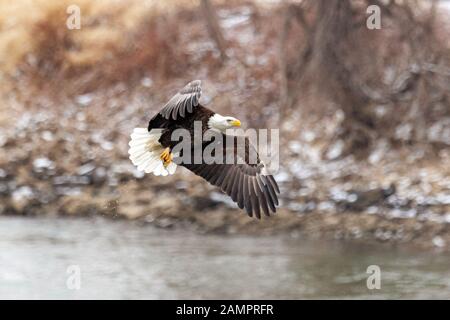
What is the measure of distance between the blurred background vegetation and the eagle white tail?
719 cm

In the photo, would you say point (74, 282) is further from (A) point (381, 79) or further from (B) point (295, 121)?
(A) point (381, 79)

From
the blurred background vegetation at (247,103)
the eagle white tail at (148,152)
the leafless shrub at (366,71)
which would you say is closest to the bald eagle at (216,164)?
the eagle white tail at (148,152)

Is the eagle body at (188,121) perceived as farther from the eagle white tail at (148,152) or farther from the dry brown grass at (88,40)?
the dry brown grass at (88,40)

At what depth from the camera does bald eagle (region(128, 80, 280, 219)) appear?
288 inches

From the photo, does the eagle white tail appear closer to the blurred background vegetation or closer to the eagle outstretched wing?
the eagle outstretched wing

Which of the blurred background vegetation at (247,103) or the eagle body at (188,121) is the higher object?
the blurred background vegetation at (247,103)

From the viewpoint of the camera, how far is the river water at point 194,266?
40.2 feet

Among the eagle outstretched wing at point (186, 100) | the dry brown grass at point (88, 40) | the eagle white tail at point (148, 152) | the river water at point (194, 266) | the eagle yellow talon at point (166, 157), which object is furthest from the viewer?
the dry brown grass at point (88, 40)

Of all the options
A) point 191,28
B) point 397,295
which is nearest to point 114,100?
point 191,28

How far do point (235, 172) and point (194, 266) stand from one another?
563cm

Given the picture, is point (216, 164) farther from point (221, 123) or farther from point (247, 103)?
point (247, 103)

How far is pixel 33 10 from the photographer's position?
17359 millimetres

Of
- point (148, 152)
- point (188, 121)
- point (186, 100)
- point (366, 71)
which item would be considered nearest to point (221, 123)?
point (188, 121)

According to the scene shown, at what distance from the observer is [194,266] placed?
13.3 meters
